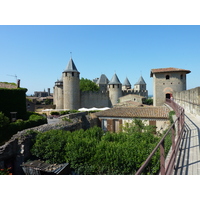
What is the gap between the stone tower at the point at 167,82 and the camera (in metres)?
24.2

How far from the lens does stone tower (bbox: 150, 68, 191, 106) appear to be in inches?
955

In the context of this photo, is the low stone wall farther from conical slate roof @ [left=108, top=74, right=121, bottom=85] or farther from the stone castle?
conical slate roof @ [left=108, top=74, right=121, bottom=85]

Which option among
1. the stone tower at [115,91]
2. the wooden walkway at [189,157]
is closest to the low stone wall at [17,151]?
the wooden walkway at [189,157]

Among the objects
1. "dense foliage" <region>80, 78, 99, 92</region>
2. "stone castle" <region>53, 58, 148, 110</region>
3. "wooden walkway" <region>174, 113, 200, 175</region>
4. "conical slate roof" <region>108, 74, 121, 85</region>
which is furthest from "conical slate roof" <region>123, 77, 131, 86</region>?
"wooden walkway" <region>174, 113, 200, 175</region>

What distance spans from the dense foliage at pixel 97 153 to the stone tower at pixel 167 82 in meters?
16.5

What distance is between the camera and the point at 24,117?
18.0 metres

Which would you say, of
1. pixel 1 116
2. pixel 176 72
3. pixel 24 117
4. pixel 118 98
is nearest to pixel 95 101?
pixel 118 98

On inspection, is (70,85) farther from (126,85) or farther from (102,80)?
(126,85)

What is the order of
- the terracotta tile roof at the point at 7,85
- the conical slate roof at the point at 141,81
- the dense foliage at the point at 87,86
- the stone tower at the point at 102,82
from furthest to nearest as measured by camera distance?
1. the conical slate roof at the point at 141,81
2. the stone tower at the point at 102,82
3. the dense foliage at the point at 87,86
4. the terracotta tile roof at the point at 7,85

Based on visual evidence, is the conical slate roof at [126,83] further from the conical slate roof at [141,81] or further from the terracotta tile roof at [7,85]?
the terracotta tile roof at [7,85]

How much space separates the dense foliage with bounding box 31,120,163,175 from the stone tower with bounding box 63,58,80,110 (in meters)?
24.1

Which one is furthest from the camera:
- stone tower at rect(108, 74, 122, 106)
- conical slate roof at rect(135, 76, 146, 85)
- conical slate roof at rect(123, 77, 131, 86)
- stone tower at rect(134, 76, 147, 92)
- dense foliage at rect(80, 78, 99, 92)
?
conical slate roof at rect(123, 77, 131, 86)

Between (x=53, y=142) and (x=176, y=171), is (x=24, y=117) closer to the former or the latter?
(x=53, y=142)
